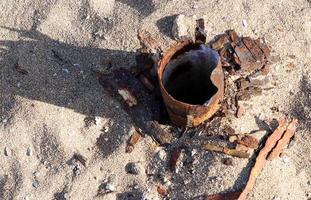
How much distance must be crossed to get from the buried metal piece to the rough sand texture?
A: 286mm

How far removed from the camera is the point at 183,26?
12.5ft

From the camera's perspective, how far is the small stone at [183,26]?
380 centimetres

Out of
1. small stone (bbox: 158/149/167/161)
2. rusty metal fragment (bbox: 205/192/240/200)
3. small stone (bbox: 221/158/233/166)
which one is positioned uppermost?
small stone (bbox: 221/158/233/166)

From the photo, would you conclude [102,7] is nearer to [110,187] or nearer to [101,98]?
[101,98]

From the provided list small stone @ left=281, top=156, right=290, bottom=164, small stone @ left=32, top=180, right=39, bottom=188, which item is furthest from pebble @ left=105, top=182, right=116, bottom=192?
small stone @ left=281, top=156, right=290, bottom=164

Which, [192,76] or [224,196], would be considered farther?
[192,76]

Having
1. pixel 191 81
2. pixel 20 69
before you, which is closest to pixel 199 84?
pixel 191 81

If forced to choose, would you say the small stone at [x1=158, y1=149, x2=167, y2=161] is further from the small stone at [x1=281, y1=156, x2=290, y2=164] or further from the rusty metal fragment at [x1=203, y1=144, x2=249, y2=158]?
the small stone at [x1=281, y1=156, x2=290, y2=164]

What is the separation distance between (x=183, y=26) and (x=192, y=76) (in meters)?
0.40

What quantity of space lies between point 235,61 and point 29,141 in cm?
153

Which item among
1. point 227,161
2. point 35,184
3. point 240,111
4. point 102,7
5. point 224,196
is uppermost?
point 102,7

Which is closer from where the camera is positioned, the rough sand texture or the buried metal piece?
the buried metal piece

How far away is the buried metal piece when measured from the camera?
10.7ft

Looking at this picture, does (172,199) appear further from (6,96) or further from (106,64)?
(6,96)
